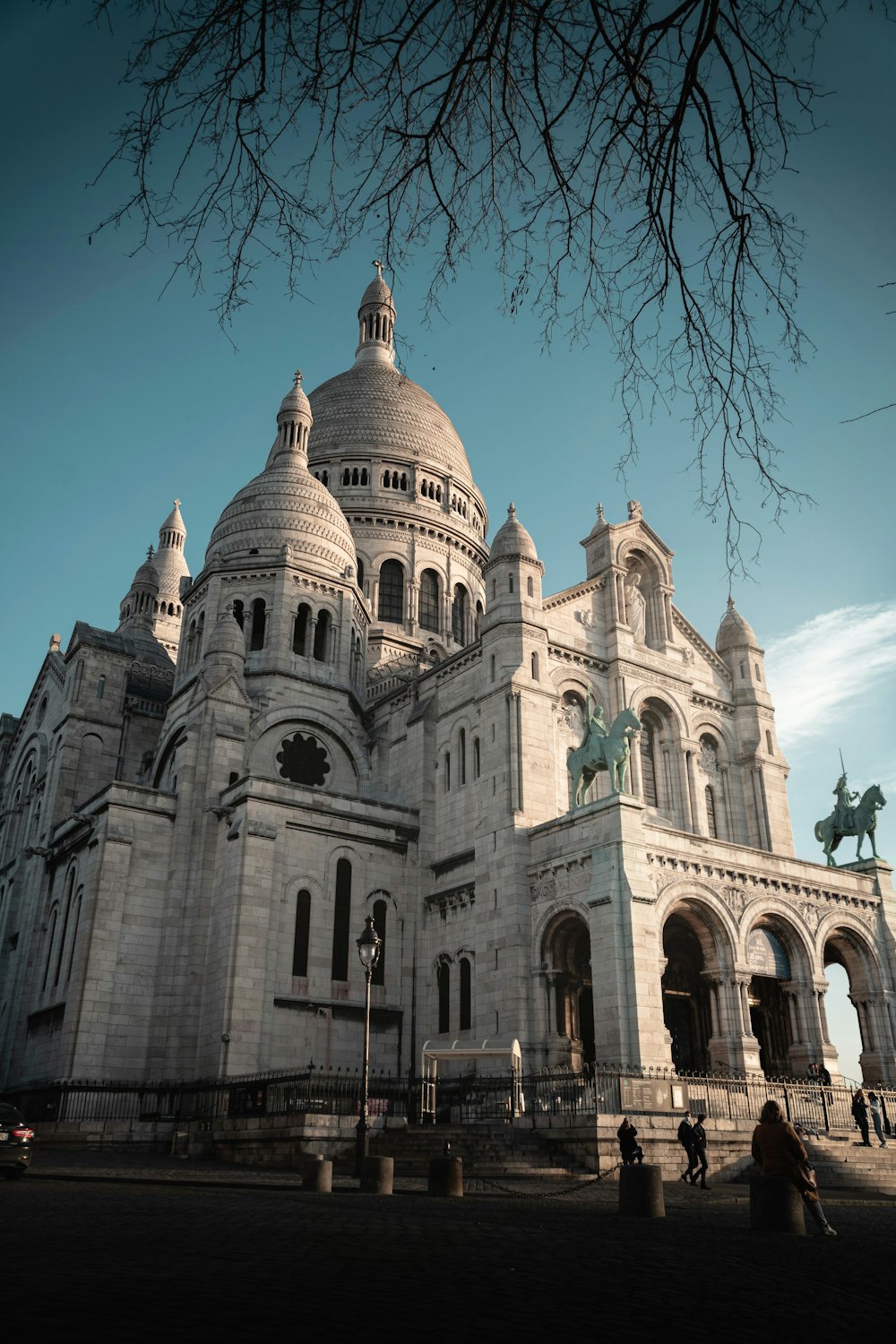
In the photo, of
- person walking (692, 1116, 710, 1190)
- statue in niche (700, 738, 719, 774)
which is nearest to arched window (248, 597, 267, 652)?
statue in niche (700, 738, 719, 774)

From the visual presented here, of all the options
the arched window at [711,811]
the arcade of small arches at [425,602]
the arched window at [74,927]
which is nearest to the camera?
the arched window at [74,927]

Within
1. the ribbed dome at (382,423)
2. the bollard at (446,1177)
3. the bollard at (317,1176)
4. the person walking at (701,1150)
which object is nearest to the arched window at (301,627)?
the ribbed dome at (382,423)

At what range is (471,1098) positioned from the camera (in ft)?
97.3

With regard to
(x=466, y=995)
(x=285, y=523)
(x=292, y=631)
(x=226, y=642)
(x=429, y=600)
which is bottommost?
(x=466, y=995)

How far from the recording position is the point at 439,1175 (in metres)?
17.9

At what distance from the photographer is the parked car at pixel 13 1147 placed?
18281 millimetres

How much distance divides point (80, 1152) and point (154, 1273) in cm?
2421

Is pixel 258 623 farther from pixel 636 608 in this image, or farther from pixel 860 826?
pixel 860 826

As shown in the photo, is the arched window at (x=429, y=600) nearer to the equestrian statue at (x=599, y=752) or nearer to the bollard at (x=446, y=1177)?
the equestrian statue at (x=599, y=752)

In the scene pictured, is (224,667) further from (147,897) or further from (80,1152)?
(80,1152)

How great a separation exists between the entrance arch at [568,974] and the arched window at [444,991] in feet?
14.7

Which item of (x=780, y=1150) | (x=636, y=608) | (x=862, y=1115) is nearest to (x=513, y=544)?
(x=636, y=608)

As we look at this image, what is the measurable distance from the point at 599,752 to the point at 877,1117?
39.8 feet

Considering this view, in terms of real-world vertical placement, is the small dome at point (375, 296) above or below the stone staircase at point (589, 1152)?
above
